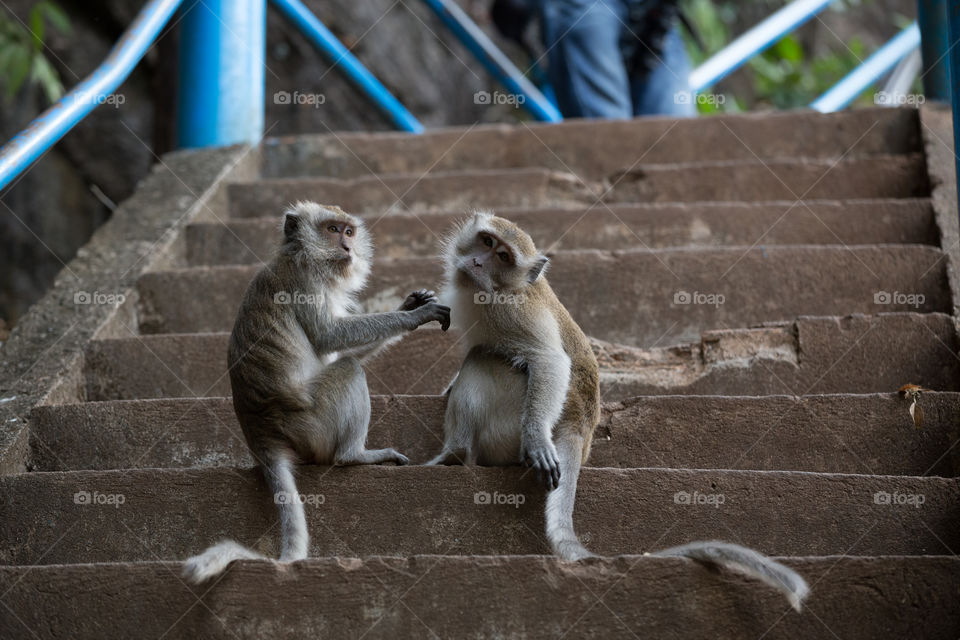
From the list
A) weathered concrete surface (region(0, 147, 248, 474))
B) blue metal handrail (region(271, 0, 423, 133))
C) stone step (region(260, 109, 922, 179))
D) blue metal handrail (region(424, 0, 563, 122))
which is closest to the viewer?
weathered concrete surface (region(0, 147, 248, 474))

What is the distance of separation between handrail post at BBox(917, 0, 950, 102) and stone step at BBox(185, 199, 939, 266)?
1.56 metres

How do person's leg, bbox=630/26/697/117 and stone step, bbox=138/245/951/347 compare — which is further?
person's leg, bbox=630/26/697/117

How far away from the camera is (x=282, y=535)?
3.63 meters

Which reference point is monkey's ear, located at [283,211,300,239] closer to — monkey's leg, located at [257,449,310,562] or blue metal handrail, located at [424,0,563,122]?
monkey's leg, located at [257,449,310,562]

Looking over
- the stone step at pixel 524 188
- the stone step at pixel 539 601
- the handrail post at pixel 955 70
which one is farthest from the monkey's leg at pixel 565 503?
the stone step at pixel 524 188

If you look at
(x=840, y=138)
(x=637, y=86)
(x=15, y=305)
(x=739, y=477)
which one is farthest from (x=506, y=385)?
(x=15, y=305)

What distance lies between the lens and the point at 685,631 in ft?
10.3

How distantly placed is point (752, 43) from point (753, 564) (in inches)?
270

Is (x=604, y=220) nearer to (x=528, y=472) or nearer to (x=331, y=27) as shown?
(x=528, y=472)

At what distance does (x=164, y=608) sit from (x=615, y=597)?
133cm

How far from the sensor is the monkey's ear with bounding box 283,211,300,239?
4555mm

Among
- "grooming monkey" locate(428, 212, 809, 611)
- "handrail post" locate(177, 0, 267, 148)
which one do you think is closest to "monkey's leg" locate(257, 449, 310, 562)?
"grooming monkey" locate(428, 212, 809, 611)

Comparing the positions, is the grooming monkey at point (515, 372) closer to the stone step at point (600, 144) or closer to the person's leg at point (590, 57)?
the stone step at point (600, 144)

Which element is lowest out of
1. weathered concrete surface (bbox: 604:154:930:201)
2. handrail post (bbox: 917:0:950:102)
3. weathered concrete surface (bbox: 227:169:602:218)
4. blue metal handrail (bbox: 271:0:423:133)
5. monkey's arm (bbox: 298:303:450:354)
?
monkey's arm (bbox: 298:303:450:354)
